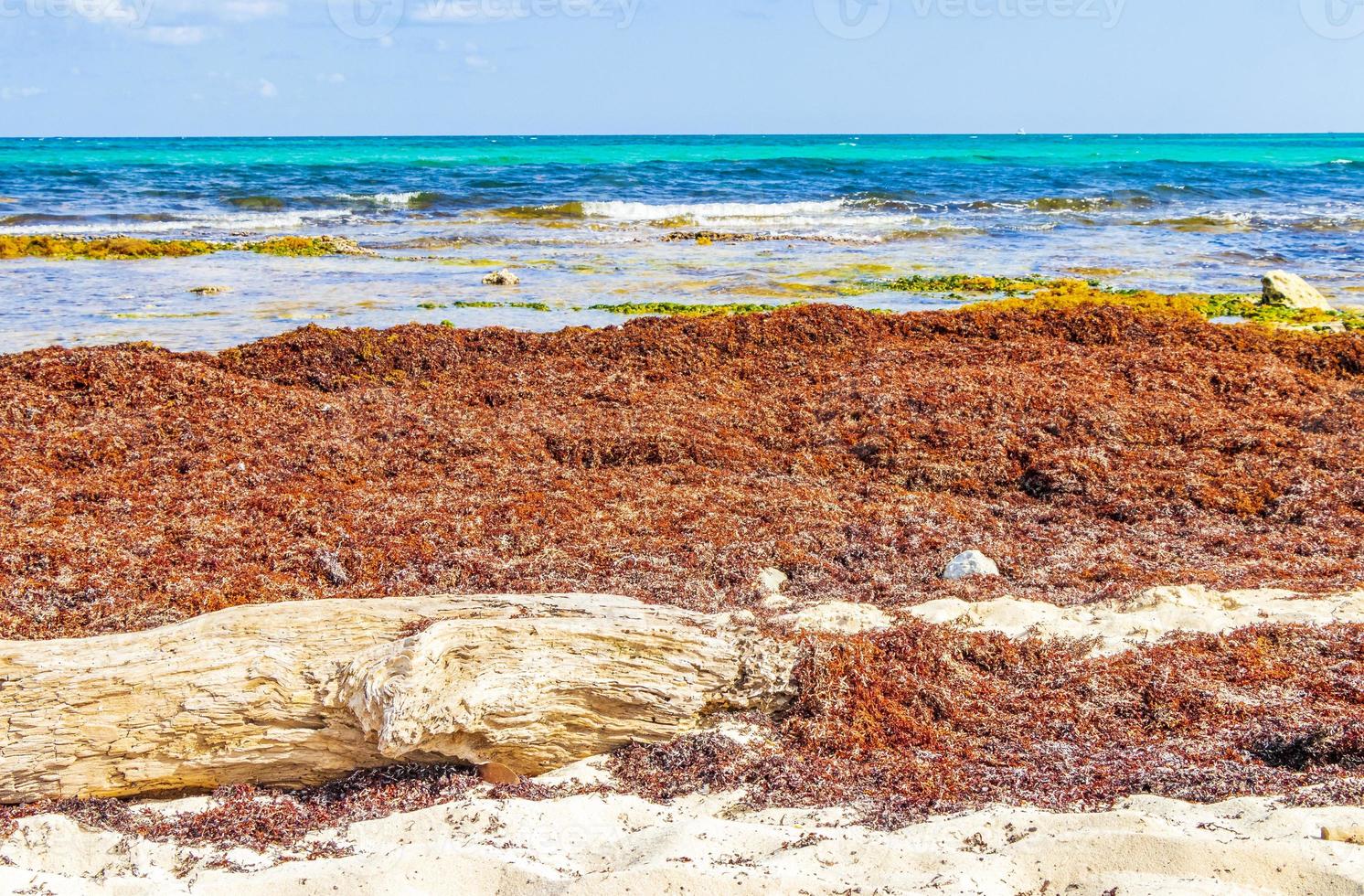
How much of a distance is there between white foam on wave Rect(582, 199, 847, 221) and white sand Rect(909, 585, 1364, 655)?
28485 millimetres

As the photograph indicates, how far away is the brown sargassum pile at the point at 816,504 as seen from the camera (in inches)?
159

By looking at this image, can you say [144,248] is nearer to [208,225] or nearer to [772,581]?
[208,225]

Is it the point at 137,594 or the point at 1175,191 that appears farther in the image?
the point at 1175,191

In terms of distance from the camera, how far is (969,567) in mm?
5957

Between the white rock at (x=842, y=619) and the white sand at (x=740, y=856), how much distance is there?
4.98 ft

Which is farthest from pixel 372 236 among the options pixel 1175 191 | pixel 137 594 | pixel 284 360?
pixel 1175 191

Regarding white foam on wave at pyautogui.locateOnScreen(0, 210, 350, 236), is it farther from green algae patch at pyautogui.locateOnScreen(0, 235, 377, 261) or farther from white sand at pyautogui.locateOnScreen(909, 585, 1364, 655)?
white sand at pyautogui.locateOnScreen(909, 585, 1364, 655)

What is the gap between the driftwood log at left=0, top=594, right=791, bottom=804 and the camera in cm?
377

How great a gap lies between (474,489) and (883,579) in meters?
2.95

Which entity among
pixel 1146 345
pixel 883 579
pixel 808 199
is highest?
pixel 808 199

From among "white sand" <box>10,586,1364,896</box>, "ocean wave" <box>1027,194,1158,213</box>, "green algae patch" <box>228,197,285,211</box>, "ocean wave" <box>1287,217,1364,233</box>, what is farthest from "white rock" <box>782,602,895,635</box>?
"ocean wave" <box>1027,194,1158,213</box>

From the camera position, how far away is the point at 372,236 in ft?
85.4

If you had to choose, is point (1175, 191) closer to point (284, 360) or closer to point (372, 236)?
point (372, 236)

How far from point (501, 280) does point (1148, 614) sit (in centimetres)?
1401
